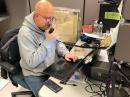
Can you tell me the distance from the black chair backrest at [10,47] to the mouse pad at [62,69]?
382 mm

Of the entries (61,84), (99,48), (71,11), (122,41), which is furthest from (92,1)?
(122,41)

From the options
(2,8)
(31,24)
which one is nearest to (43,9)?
(31,24)

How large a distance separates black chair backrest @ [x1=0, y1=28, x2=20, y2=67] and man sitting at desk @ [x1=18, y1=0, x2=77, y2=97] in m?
0.10

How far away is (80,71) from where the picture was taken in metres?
1.45

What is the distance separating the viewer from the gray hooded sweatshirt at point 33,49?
152 cm

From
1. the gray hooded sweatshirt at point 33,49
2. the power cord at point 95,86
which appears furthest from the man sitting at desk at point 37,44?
the power cord at point 95,86

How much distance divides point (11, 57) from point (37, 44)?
0.26m

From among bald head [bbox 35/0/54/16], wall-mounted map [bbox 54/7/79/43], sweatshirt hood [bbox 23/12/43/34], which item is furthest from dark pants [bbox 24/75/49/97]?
wall-mounted map [bbox 54/7/79/43]

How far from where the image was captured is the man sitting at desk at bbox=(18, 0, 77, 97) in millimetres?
1511

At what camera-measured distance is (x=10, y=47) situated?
5.40ft

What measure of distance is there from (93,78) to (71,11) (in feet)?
2.96

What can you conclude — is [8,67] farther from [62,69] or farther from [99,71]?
[99,71]

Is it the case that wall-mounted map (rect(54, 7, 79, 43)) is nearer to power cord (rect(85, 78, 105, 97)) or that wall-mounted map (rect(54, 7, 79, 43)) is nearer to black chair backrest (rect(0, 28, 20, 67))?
black chair backrest (rect(0, 28, 20, 67))

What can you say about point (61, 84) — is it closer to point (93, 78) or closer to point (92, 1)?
point (93, 78)
